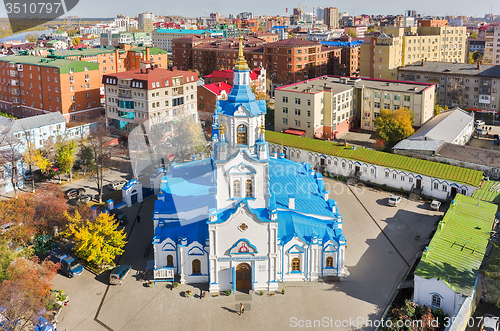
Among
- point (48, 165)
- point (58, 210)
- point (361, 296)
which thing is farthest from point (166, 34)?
point (361, 296)

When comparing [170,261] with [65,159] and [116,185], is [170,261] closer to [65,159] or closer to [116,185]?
[116,185]

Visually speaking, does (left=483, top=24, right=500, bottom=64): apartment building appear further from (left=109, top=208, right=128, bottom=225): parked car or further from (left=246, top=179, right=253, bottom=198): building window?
(left=109, top=208, right=128, bottom=225): parked car

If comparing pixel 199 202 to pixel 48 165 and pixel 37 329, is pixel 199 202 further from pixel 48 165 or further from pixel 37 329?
pixel 48 165

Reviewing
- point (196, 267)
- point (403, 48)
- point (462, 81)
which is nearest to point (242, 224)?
point (196, 267)

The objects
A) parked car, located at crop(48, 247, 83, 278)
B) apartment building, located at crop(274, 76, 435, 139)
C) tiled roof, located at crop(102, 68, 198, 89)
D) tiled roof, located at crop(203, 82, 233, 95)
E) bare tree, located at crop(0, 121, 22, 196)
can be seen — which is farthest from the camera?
tiled roof, located at crop(203, 82, 233, 95)

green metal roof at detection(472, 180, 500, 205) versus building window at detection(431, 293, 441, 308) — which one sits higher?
green metal roof at detection(472, 180, 500, 205)

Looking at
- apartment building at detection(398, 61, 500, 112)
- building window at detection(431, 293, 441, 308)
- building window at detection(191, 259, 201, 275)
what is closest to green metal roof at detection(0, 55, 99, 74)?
building window at detection(191, 259, 201, 275)
